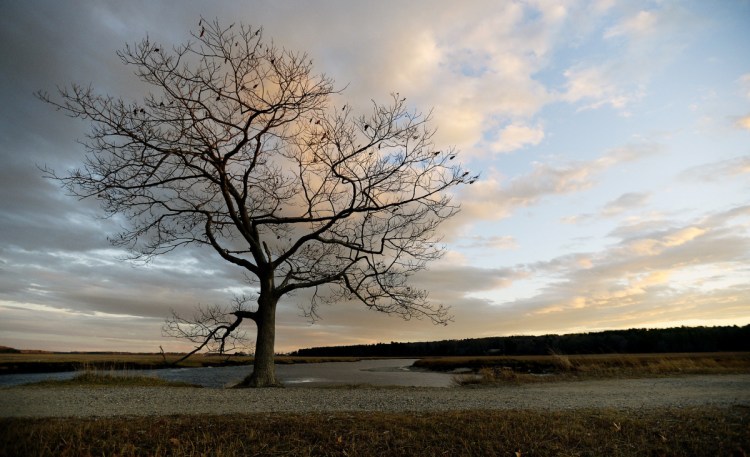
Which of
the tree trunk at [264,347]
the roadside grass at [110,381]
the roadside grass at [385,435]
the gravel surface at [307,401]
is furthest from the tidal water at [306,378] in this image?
the roadside grass at [385,435]

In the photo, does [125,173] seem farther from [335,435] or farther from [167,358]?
[335,435]

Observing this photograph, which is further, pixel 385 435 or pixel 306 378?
pixel 306 378

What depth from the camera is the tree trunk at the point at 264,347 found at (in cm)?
1608

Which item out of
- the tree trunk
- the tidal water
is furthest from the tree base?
the tidal water

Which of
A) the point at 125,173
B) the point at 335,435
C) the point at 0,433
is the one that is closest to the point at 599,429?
the point at 335,435

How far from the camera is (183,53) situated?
14.5 metres

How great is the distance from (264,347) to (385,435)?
1035 cm

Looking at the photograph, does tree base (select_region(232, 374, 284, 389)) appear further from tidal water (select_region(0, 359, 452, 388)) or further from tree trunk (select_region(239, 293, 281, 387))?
tidal water (select_region(0, 359, 452, 388))

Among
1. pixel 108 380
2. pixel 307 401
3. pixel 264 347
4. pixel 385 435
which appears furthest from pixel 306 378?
pixel 385 435

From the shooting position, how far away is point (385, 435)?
6.87 metres

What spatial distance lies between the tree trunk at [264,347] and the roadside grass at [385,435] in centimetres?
832

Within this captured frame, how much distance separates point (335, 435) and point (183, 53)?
1259 centimetres

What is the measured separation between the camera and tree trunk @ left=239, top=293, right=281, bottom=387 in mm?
16078

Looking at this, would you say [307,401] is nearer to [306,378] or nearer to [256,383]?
[256,383]
